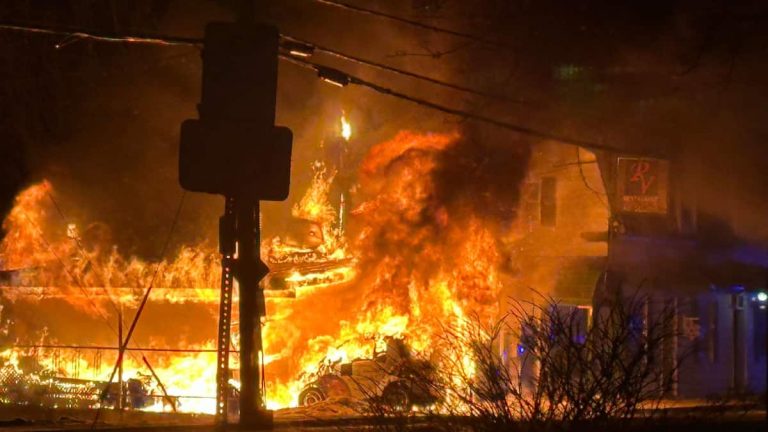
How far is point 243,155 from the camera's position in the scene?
10.2m

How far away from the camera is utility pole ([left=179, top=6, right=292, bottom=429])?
33.2 feet

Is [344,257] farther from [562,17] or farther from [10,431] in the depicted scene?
[10,431]

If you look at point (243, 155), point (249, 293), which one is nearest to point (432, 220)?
point (249, 293)

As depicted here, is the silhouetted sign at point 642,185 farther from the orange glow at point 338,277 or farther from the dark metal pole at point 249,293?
the dark metal pole at point 249,293

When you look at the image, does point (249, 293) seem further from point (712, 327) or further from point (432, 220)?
point (712, 327)

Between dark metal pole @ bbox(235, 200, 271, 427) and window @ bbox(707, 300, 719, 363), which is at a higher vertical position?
dark metal pole @ bbox(235, 200, 271, 427)

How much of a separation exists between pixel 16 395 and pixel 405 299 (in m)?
8.90

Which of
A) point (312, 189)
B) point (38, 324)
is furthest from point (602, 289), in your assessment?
point (38, 324)

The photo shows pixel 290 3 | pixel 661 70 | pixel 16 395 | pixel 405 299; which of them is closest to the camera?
pixel 16 395

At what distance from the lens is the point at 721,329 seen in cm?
2166

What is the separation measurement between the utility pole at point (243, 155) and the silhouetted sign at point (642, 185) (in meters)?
12.8

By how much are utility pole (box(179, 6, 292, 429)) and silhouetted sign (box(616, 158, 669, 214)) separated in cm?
1277

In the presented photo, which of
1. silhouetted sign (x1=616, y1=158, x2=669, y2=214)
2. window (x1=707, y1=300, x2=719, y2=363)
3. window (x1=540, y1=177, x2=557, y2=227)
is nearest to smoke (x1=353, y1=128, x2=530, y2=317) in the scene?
window (x1=540, y1=177, x2=557, y2=227)

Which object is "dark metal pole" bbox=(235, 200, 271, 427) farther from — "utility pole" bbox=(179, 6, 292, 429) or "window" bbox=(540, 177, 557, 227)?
"window" bbox=(540, 177, 557, 227)
